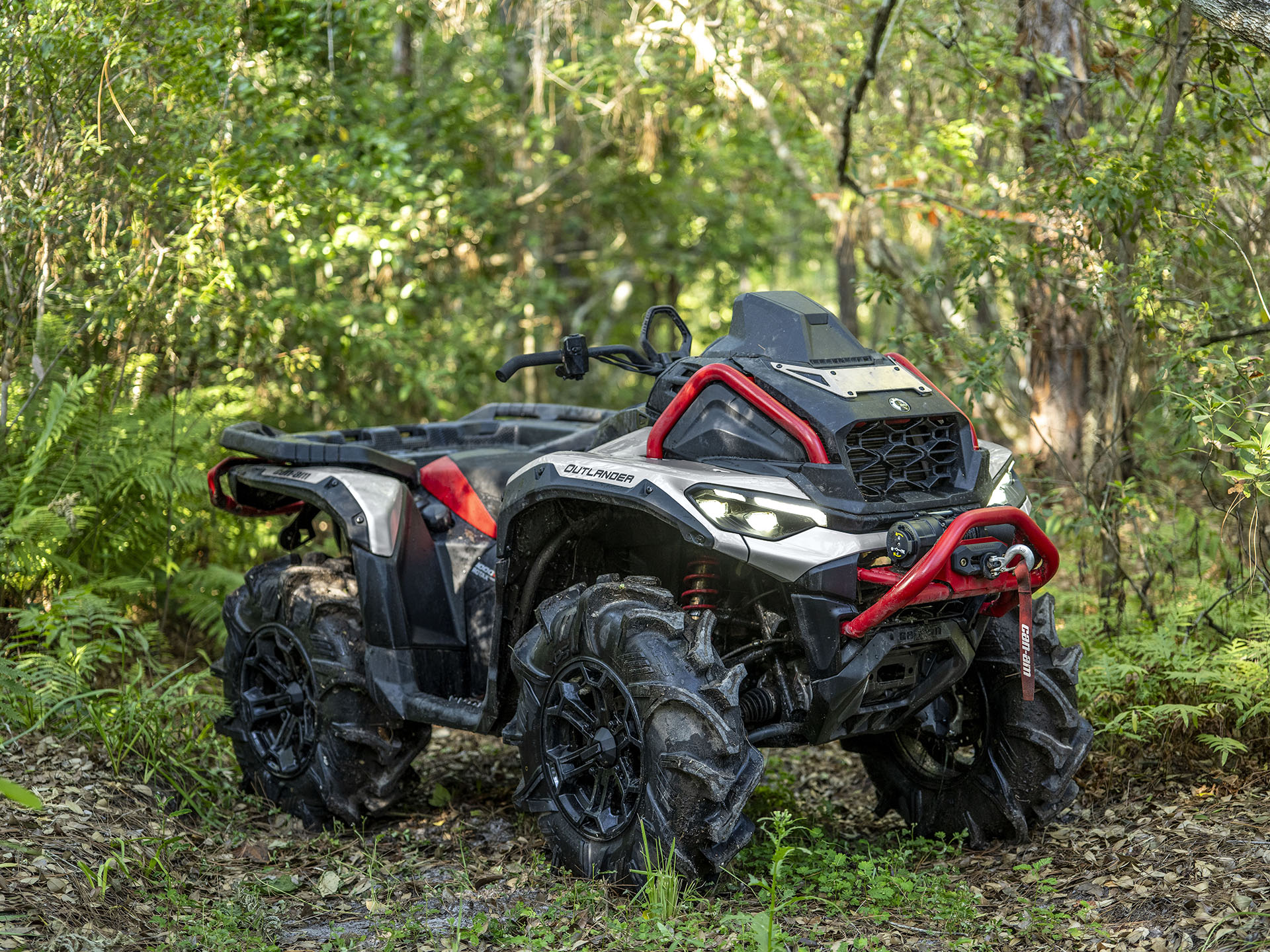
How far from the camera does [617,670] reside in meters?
3.77

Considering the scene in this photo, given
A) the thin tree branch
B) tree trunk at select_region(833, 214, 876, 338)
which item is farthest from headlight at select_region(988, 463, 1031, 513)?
tree trunk at select_region(833, 214, 876, 338)

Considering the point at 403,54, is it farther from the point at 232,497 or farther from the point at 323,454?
→ the point at 323,454

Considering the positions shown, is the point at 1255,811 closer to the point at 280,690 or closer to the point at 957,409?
the point at 957,409

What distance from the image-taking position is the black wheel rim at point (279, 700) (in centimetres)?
498

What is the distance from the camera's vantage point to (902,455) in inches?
149

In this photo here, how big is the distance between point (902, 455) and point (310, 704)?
9.04ft

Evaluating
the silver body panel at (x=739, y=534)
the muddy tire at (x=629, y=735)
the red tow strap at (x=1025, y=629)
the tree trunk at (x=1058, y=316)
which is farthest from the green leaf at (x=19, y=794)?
the tree trunk at (x=1058, y=316)

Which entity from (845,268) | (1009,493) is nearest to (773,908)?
(1009,493)

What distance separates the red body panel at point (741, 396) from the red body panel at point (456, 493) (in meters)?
1.18

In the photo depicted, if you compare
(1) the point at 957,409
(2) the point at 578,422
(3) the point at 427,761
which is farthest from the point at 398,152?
→ (1) the point at 957,409

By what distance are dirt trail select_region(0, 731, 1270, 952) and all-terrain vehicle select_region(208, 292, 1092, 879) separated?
219mm

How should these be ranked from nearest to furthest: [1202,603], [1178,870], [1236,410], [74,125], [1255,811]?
[1178,870] → [1255,811] → [1236,410] → [1202,603] → [74,125]

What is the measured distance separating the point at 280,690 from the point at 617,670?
204 cm

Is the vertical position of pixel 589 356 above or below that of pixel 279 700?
above
